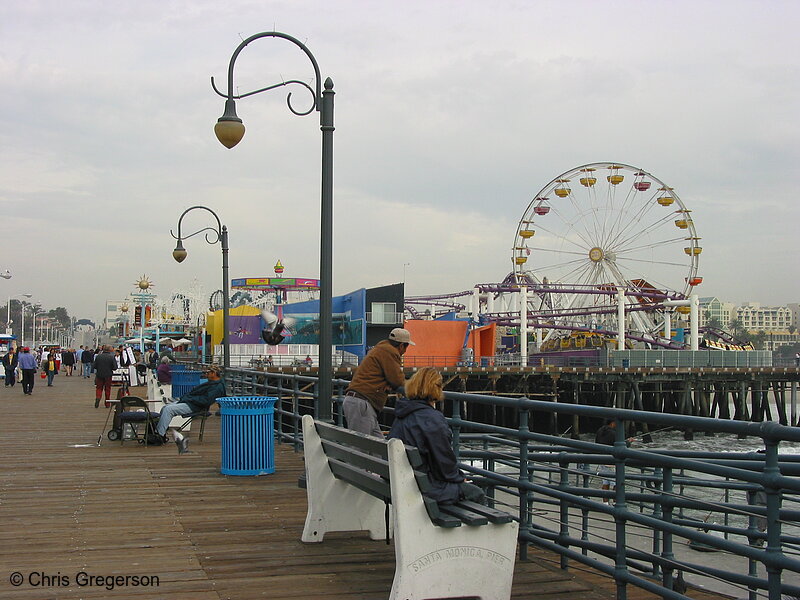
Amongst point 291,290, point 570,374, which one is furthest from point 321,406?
point 291,290

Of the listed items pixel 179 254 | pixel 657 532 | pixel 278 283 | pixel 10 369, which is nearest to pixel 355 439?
pixel 657 532

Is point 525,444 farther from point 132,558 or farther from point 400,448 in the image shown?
point 132,558

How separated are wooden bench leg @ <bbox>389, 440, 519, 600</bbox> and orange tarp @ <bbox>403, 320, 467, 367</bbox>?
160ft

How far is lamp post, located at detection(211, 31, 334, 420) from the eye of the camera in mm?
8914

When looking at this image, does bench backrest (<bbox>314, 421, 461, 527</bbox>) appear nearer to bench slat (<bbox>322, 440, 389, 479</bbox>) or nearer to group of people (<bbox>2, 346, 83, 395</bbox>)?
bench slat (<bbox>322, 440, 389, 479</bbox>)

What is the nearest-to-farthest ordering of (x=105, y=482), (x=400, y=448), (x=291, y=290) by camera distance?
(x=400, y=448) → (x=105, y=482) → (x=291, y=290)

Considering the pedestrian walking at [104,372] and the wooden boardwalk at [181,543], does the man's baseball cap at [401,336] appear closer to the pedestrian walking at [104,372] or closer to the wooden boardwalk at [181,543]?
the wooden boardwalk at [181,543]

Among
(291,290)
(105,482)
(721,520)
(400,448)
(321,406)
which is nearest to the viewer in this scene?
(400,448)

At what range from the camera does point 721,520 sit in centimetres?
1720

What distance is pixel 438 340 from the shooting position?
5488 centimetres

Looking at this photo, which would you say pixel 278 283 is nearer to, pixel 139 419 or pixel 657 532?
pixel 139 419

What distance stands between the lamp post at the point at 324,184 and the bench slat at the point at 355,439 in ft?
6.60

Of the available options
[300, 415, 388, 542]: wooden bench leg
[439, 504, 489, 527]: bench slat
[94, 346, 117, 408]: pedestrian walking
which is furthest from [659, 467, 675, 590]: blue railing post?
[94, 346, 117, 408]: pedestrian walking

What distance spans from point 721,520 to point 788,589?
47.2 feet
